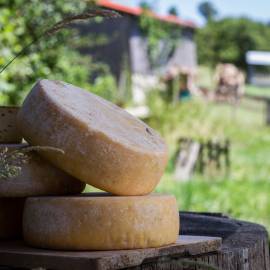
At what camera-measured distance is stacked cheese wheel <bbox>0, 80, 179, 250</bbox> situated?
229 centimetres

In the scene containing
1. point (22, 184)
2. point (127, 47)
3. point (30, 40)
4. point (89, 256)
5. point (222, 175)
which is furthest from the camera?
point (127, 47)

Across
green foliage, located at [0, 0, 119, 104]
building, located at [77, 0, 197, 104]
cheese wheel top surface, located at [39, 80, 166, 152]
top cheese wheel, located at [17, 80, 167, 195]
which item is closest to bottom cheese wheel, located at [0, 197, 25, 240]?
top cheese wheel, located at [17, 80, 167, 195]

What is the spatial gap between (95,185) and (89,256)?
0.92 feet

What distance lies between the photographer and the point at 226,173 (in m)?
11.1

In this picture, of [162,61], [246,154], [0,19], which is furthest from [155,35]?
[0,19]

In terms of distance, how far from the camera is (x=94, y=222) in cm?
228

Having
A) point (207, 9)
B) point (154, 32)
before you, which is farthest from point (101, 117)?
point (207, 9)

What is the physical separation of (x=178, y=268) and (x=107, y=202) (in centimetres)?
29

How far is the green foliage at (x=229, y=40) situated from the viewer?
5800cm

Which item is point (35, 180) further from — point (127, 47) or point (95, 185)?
point (127, 47)

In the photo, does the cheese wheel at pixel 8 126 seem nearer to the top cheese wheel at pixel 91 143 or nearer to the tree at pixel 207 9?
the top cheese wheel at pixel 91 143

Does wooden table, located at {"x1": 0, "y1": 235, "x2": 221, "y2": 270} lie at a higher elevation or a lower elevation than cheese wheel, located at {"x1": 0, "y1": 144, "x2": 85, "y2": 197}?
lower

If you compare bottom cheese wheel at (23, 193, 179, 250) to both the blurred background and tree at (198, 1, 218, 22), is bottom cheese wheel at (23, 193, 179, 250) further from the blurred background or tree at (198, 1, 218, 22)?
tree at (198, 1, 218, 22)

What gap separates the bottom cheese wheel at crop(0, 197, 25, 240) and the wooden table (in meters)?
0.13
